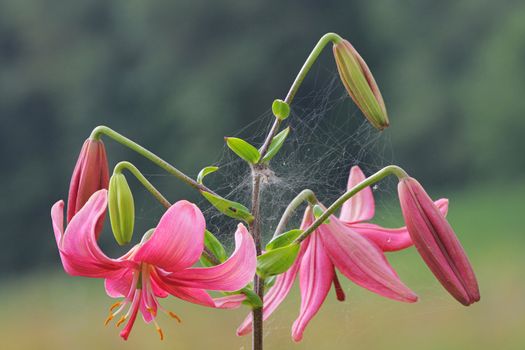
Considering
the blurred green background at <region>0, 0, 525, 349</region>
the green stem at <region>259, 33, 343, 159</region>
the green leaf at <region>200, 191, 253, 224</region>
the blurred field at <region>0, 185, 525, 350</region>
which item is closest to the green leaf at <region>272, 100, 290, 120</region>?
the green stem at <region>259, 33, 343, 159</region>

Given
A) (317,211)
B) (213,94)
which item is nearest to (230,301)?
(317,211)

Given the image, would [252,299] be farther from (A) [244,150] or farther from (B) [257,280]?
(A) [244,150]

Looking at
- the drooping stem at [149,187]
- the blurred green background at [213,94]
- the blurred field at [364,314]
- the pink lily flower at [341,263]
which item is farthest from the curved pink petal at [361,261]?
the blurred green background at [213,94]

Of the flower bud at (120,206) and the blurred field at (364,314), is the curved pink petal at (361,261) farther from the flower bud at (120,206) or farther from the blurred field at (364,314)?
the blurred field at (364,314)

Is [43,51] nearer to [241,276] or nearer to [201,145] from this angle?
[201,145]

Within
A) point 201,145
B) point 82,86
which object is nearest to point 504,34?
point 201,145

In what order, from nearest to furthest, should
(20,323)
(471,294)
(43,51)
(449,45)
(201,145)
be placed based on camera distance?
(471,294) < (20,323) < (201,145) < (449,45) < (43,51)

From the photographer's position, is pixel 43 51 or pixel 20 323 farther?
pixel 43 51
